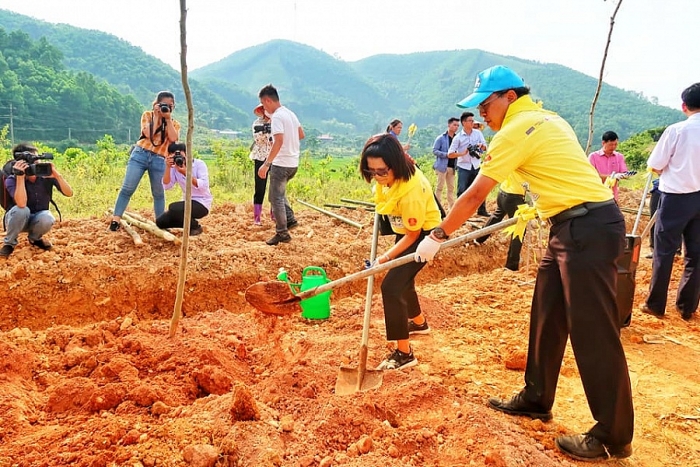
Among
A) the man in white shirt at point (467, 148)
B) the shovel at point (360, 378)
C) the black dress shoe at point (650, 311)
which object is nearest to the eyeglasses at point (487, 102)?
the shovel at point (360, 378)

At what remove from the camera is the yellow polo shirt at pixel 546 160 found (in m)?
2.07

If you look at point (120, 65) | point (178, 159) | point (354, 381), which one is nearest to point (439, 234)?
point (354, 381)

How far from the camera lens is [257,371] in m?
3.34

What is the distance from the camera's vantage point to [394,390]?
2.73m

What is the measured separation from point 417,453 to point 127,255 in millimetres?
3918

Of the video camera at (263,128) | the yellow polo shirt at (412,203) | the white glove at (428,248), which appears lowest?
the white glove at (428,248)

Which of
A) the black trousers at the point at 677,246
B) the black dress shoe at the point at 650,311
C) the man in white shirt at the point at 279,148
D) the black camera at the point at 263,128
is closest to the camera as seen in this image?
the black trousers at the point at 677,246

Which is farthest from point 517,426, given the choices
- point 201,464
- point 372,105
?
point 372,105

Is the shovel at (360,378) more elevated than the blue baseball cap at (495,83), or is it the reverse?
the blue baseball cap at (495,83)

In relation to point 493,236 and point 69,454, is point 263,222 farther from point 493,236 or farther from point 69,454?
point 69,454

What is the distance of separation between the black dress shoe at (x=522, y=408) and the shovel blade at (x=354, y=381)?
2.39 feet

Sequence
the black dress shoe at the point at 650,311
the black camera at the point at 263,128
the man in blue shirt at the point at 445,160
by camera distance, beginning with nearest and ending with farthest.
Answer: the black dress shoe at the point at 650,311, the black camera at the point at 263,128, the man in blue shirt at the point at 445,160

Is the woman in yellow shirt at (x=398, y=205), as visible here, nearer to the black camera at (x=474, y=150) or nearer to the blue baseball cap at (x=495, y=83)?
the blue baseball cap at (x=495, y=83)

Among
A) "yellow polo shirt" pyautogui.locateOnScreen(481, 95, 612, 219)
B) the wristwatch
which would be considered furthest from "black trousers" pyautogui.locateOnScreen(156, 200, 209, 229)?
"yellow polo shirt" pyautogui.locateOnScreen(481, 95, 612, 219)
